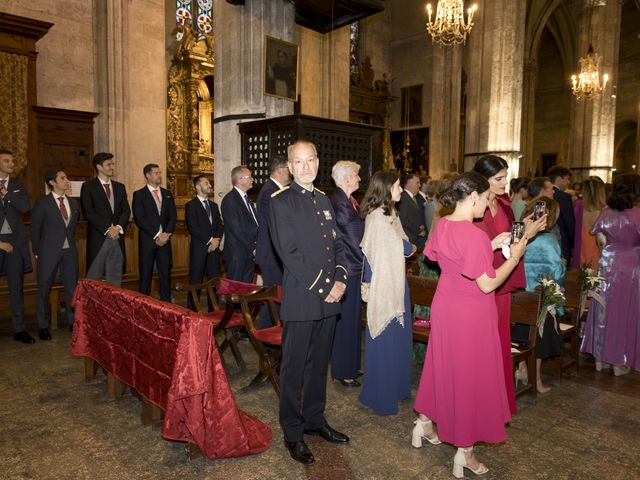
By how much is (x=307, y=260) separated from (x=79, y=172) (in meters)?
7.42

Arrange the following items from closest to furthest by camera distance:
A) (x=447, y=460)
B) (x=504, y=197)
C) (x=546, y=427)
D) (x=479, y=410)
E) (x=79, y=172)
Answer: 1. (x=479, y=410)
2. (x=447, y=460)
3. (x=546, y=427)
4. (x=504, y=197)
5. (x=79, y=172)

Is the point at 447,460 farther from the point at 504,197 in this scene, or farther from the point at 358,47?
the point at 358,47

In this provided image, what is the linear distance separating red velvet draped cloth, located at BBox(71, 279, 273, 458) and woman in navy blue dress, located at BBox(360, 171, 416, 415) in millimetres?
840

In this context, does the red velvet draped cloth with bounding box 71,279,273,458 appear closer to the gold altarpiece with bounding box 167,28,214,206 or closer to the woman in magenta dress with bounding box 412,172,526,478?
the woman in magenta dress with bounding box 412,172,526,478

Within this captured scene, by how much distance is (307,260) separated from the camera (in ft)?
8.76

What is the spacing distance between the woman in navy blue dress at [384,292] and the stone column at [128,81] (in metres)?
6.97

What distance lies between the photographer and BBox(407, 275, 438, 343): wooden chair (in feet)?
12.8

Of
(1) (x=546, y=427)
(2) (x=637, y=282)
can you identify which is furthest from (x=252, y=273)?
(2) (x=637, y=282)

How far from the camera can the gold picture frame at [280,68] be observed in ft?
17.4

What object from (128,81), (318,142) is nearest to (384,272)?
(318,142)

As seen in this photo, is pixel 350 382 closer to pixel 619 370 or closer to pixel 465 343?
pixel 465 343

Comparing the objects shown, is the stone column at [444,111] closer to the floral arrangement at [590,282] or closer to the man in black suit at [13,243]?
the floral arrangement at [590,282]

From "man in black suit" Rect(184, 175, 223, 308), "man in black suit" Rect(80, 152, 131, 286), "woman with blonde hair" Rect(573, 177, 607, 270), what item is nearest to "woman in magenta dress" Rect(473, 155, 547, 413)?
"woman with blonde hair" Rect(573, 177, 607, 270)

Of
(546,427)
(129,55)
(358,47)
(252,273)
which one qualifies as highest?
(358,47)
